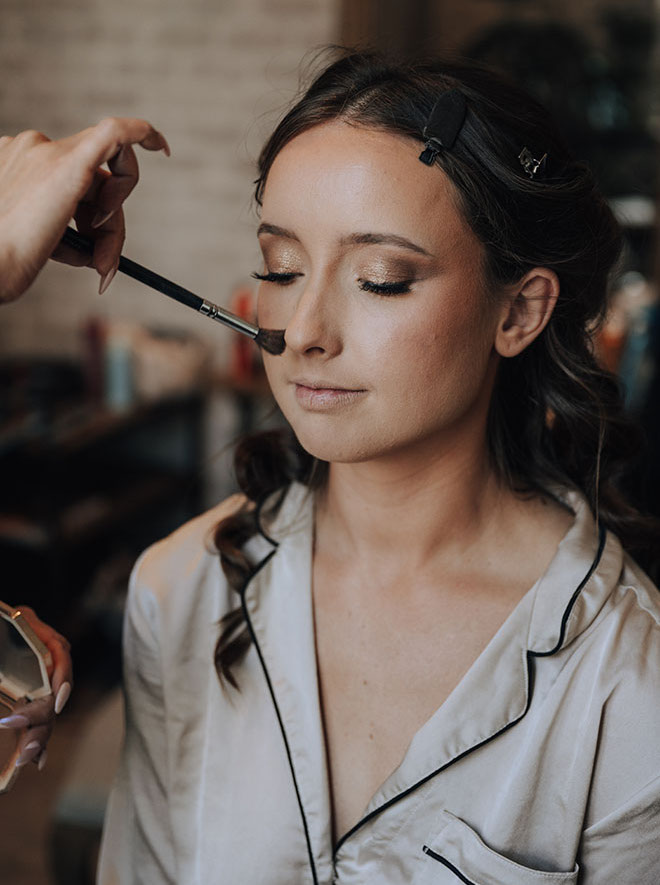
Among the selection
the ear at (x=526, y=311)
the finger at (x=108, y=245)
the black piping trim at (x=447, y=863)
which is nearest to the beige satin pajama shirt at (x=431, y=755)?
the black piping trim at (x=447, y=863)

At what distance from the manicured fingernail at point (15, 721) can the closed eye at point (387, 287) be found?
533 mm

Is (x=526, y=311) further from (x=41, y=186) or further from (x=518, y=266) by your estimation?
(x=41, y=186)

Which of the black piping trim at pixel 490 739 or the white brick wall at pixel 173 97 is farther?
the white brick wall at pixel 173 97

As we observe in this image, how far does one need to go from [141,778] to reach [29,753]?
37cm

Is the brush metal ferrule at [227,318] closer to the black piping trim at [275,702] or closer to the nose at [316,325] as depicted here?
the nose at [316,325]

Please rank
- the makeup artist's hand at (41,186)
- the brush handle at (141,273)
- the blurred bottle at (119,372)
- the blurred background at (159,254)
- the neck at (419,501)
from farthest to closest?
the blurred bottle at (119,372) → the blurred background at (159,254) → the neck at (419,501) → the brush handle at (141,273) → the makeup artist's hand at (41,186)

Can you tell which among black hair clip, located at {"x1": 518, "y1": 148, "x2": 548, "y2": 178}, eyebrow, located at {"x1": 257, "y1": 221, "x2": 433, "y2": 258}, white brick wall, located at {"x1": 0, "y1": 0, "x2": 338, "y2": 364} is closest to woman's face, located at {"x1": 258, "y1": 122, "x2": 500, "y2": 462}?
eyebrow, located at {"x1": 257, "y1": 221, "x2": 433, "y2": 258}

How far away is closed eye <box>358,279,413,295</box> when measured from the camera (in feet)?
3.16

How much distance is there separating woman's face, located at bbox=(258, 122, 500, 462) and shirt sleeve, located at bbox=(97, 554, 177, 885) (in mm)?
384

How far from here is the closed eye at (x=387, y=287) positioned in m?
0.96

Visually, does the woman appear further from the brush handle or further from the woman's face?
the brush handle

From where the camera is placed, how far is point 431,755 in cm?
105

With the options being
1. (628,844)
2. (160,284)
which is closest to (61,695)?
(160,284)

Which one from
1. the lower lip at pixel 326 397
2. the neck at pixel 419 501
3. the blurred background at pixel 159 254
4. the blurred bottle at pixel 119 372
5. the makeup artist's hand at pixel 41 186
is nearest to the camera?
the makeup artist's hand at pixel 41 186
